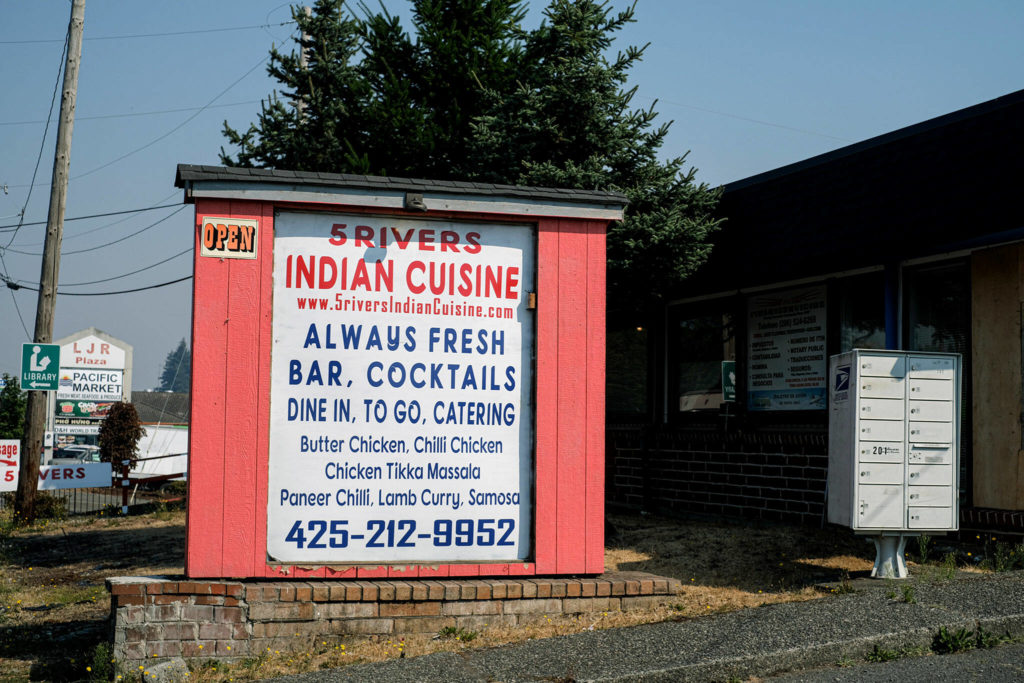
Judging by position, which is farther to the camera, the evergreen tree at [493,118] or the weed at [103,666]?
the evergreen tree at [493,118]

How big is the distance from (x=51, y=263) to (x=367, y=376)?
12.8 metres

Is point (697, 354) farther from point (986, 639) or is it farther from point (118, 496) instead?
point (118, 496)

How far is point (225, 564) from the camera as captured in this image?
6887mm

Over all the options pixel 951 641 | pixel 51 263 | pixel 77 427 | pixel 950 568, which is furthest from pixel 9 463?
pixel 77 427

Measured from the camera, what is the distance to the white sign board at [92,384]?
4669cm

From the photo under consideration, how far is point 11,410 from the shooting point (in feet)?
141

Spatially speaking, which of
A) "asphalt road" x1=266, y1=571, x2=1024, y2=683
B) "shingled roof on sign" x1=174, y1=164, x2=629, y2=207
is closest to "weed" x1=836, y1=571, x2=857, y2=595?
"asphalt road" x1=266, y1=571, x2=1024, y2=683

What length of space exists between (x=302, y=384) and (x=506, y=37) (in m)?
8.29

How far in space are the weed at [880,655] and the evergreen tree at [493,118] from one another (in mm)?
6082

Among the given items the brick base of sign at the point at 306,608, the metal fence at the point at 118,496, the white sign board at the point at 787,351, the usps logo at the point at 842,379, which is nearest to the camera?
the brick base of sign at the point at 306,608

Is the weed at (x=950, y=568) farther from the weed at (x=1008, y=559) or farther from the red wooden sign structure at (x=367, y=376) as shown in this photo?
the red wooden sign structure at (x=367, y=376)

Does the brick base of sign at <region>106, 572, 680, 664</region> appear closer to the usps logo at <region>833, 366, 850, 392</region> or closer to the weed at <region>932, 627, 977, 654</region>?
the weed at <region>932, 627, 977, 654</region>

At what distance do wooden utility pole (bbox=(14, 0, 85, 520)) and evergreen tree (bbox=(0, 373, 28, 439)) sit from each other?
26.3m

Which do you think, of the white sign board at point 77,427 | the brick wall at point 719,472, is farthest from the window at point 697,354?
the white sign board at point 77,427
